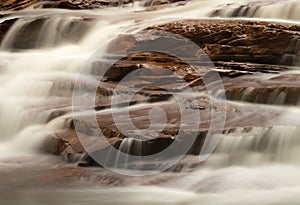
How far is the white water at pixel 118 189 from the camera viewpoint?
20.2ft

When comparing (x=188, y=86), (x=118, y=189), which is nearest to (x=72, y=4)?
(x=188, y=86)

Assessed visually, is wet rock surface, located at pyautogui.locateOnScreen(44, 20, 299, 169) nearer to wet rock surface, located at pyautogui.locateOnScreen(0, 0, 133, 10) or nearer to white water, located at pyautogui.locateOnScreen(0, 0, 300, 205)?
white water, located at pyautogui.locateOnScreen(0, 0, 300, 205)

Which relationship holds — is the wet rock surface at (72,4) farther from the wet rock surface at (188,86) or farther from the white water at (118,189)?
the wet rock surface at (188,86)

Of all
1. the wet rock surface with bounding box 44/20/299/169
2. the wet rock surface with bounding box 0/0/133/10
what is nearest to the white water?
the wet rock surface with bounding box 44/20/299/169

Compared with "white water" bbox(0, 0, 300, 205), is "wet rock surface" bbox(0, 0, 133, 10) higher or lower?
higher

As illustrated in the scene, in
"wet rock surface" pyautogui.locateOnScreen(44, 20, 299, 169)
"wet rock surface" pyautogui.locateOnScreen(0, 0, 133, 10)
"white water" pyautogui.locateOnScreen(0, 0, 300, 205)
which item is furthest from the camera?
"wet rock surface" pyautogui.locateOnScreen(0, 0, 133, 10)

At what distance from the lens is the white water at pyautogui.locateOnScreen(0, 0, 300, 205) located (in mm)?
6160

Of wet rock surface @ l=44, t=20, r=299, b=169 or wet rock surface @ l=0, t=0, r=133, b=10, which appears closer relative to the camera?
wet rock surface @ l=44, t=20, r=299, b=169

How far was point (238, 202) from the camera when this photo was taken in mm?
5812

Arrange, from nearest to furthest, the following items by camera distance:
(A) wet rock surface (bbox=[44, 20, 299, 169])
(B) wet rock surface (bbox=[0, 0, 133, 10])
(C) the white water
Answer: (C) the white water → (A) wet rock surface (bbox=[44, 20, 299, 169]) → (B) wet rock surface (bbox=[0, 0, 133, 10])

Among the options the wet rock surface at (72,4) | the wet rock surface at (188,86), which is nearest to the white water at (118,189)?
the wet rock surface at (188,86)

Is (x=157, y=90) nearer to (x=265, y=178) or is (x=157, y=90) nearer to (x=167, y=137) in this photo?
(x=167, y=137)

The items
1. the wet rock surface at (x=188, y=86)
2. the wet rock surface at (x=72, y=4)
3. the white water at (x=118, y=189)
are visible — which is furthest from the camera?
the wet rock surface at (x=72, y=4)

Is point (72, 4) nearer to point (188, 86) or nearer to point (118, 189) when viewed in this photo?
point (188, 86)
